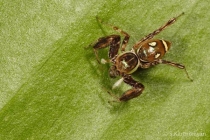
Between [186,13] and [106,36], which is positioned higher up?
[106,36]

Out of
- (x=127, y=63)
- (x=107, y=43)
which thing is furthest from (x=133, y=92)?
(x=107, y=43)

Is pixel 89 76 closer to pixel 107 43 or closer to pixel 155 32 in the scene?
pixel 107 43

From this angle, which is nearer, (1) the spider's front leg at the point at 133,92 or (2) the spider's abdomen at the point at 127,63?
(1) the spider's front leg at the point at 133,92

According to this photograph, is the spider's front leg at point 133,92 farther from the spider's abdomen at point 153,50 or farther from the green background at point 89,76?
the spider's abdomen at point 153,50

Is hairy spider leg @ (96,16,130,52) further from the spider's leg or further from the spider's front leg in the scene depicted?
the spider's front leg

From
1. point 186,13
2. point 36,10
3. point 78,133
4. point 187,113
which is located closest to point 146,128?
point 187,113

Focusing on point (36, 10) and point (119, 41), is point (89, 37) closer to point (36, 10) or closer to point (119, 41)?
point (119, 41)

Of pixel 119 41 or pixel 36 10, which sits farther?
pixel 119 41

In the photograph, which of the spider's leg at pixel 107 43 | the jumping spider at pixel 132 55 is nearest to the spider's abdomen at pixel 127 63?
the jumping spider at pixel 132 55
